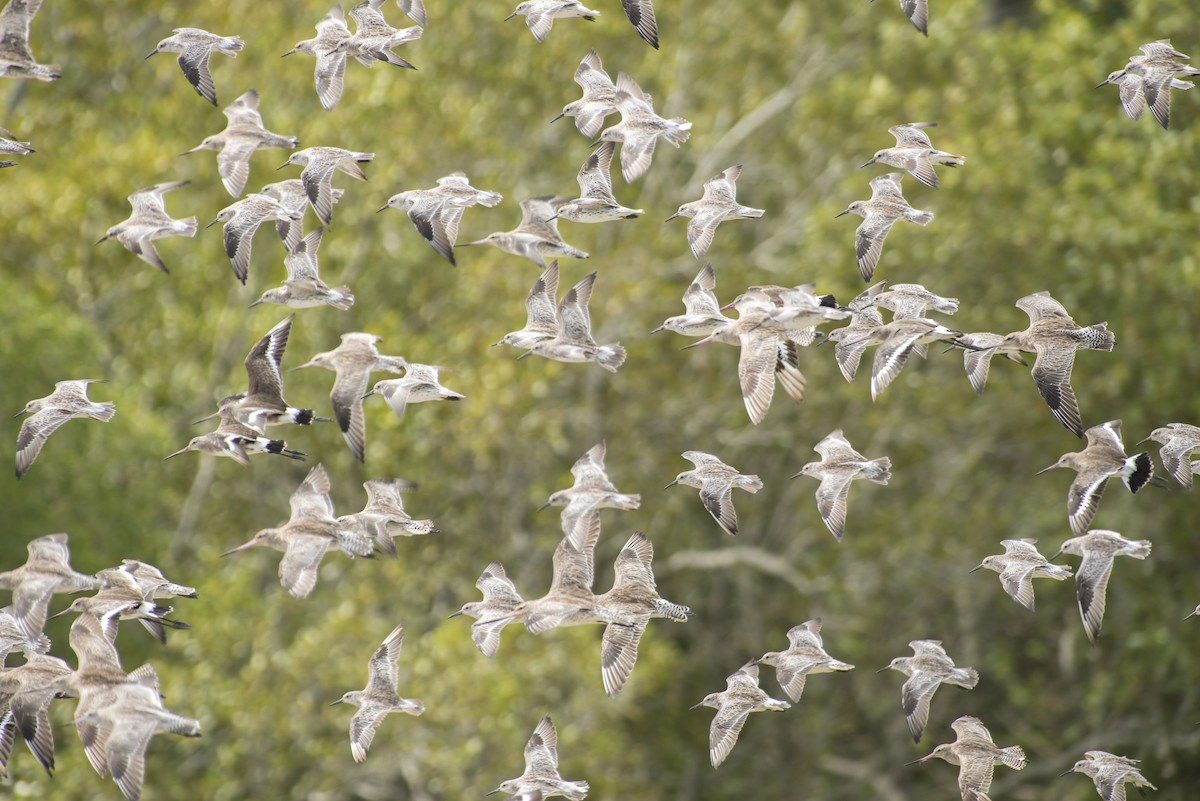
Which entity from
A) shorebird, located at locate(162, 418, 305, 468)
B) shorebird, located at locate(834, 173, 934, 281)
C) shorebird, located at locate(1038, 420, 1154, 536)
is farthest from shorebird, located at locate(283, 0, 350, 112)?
shorebird, located at locate(1038, 420, 1154, 536)

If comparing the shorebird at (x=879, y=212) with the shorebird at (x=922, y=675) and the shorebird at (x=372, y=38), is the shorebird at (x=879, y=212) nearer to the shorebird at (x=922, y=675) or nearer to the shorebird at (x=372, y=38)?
the shorebird at (x=922, y=675)

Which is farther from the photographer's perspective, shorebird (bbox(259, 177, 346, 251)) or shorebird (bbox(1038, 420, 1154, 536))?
shorebird (bbox(259, 177, 346, 251))

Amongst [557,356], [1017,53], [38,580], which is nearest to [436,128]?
[1017,53]

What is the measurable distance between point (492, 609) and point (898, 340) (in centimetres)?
366

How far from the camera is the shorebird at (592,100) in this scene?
14.4 meters

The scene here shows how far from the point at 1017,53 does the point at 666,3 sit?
16.9 feet

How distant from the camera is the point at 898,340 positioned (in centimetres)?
1270

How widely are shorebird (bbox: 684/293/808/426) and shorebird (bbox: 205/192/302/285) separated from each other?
10.7ft

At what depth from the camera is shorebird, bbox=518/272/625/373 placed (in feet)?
45.2

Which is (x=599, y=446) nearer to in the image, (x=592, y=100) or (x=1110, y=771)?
(x=592, y=100)

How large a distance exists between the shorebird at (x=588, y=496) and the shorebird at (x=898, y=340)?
6.95ft

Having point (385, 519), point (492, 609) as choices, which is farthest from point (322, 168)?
point (492, 609)

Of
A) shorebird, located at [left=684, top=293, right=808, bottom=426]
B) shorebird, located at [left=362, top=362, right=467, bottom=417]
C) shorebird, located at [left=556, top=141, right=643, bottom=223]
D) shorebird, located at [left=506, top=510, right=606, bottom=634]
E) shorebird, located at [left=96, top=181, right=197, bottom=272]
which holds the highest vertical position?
shorebird, located at [left=556, top=141, right=643, bottom=223]

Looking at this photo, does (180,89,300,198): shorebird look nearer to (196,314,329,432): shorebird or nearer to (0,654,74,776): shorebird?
(196,314,329,432): shorebird
